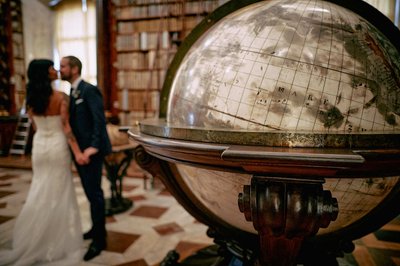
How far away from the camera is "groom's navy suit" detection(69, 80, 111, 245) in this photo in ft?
6.03

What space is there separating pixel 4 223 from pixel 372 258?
270cm

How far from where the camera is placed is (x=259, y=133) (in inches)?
19.5

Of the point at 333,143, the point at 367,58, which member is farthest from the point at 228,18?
the point at 333,143

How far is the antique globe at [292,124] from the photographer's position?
18.4 inches

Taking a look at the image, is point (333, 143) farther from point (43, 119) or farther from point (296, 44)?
point (43, 119)

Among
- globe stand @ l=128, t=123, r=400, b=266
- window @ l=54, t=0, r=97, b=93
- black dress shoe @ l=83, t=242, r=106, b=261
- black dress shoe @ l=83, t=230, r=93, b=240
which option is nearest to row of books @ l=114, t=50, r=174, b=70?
window @ l=54, t=0, r=97, b=93

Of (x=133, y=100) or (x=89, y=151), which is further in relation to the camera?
(x=133, y=100)

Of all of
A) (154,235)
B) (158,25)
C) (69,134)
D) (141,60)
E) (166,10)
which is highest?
(166,10)

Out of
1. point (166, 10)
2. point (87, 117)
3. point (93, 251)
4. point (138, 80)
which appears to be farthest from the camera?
point (138, 80)

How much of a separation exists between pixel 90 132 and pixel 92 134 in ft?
0.15

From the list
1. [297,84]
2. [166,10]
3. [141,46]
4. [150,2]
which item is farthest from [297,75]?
[150,2]

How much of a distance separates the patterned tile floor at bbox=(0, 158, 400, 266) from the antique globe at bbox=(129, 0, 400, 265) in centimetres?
88

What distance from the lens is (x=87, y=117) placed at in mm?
1872

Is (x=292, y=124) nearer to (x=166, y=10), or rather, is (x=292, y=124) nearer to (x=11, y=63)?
Answer: (x=166, y=10)
